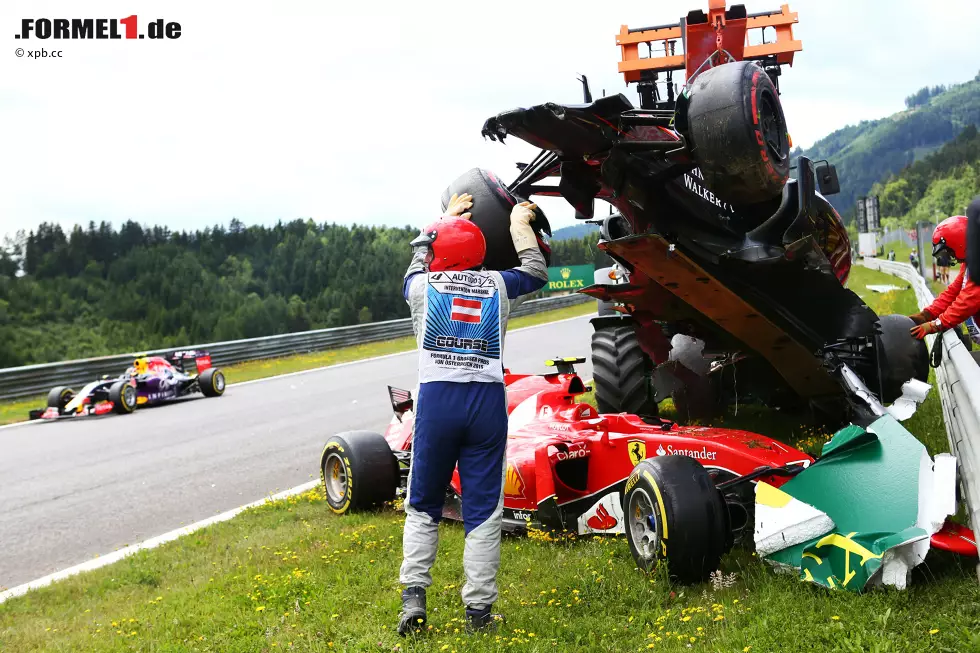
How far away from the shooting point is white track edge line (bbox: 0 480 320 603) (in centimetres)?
581

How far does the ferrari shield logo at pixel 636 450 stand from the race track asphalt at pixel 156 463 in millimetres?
4350

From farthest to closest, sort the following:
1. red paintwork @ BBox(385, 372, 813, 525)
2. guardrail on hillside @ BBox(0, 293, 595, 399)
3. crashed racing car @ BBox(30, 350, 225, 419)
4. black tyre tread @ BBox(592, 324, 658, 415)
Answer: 1. guardrail on hillside @ BBox(0, 293, 595, 399)
2. crashed racing car @ BBox(30, 350, 225, 419)
3. black tyre tread @ BBox(592, 324, 658, 415)
4. red paintwork @ BBox(385, 372, 813, 525)

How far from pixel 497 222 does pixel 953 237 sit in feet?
16.8

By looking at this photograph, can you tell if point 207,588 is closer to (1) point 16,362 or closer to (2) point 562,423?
(2) point 562,423

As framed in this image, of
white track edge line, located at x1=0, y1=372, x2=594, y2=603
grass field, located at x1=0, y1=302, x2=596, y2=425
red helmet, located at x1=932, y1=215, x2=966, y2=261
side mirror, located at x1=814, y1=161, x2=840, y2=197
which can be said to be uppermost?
side mirror, located at x1=814, y1=161, x2=840, y2=197

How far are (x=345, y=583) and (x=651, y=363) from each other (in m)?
3.93

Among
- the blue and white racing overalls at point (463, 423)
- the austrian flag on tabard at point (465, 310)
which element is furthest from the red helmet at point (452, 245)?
the austrian flag on tabard at point (465, 310)

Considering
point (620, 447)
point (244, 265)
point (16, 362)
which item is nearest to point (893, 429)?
point (620, 447)

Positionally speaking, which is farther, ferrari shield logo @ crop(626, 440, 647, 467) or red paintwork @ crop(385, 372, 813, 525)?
ferrari shield logo @ crop(626, 440, 647, 467)

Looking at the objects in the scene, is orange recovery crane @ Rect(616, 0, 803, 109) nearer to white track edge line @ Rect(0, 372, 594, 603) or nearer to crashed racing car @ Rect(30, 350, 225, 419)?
white track edge line @ Rect(0, 372, 594, 603)

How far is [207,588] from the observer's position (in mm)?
5051

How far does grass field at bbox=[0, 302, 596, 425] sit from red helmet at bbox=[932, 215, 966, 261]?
1557 cm

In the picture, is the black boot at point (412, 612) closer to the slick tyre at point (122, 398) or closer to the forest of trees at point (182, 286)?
the slick tyre at point (122, 398)

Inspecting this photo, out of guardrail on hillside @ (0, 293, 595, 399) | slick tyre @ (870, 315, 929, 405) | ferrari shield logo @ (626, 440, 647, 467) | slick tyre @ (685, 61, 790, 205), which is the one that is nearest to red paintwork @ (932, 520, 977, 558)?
ferrari shield logo @ (626, 440, 647, 467)
